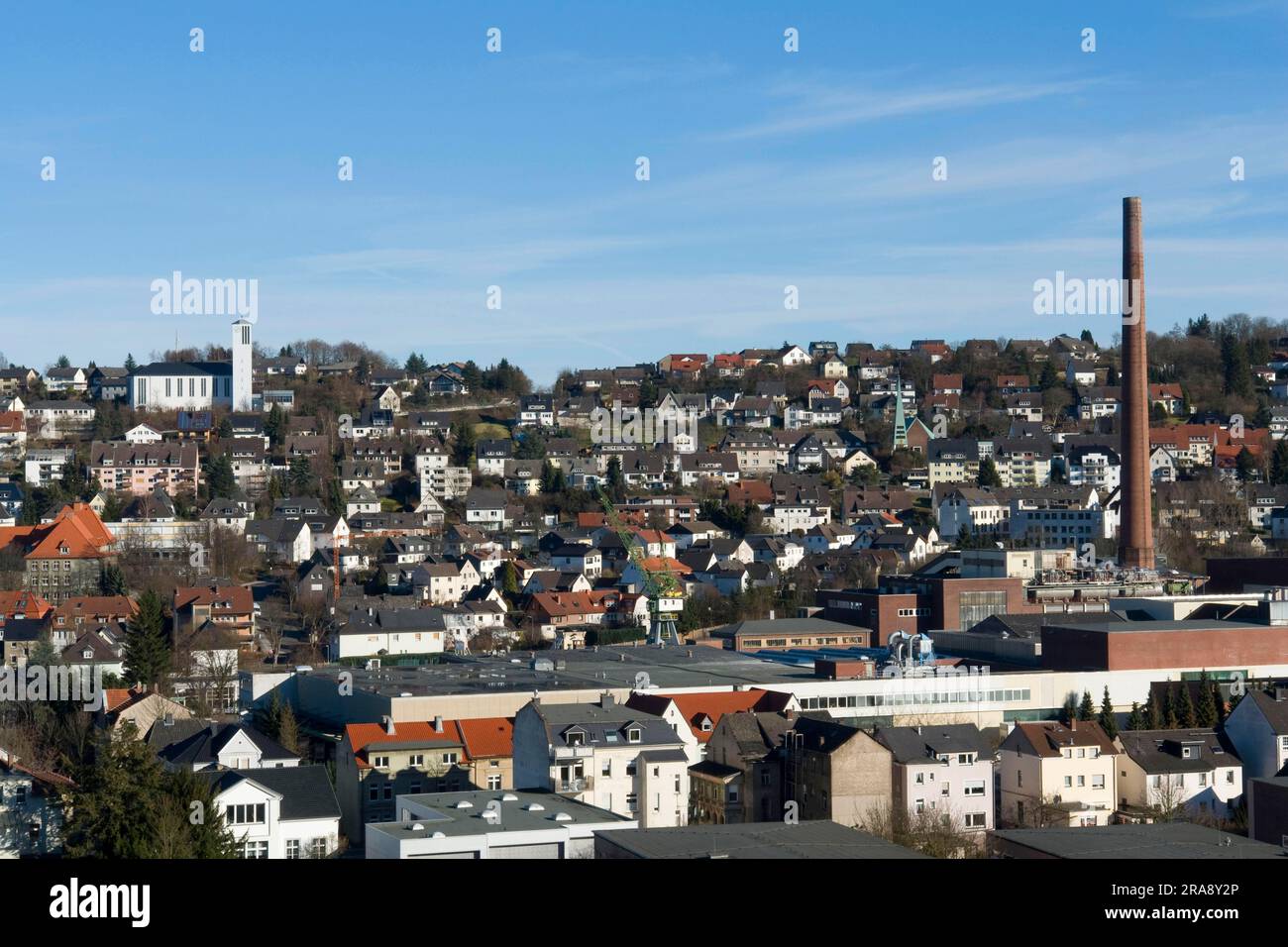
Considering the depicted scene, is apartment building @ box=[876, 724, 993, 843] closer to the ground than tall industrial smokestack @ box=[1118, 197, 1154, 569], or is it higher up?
closer to the ground

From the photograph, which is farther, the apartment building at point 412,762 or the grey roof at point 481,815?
the apartment building at point 412,762

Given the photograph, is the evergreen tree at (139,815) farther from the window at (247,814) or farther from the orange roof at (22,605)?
the orange roof at (22,605)

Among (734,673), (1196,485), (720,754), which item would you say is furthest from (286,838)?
(1196,485)

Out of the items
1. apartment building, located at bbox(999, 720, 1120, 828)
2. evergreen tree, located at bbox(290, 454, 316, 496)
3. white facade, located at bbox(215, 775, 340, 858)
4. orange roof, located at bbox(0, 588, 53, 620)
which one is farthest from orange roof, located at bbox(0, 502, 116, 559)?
apartment building, located at bbox(999, 720, 1120, 828)

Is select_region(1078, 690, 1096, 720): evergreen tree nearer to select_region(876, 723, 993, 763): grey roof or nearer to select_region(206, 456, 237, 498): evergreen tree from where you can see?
select_region(876, 723, 993, 763): grey roof

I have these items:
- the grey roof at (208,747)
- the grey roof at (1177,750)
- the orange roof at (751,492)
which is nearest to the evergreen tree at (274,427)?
the orange roof at (751,492)

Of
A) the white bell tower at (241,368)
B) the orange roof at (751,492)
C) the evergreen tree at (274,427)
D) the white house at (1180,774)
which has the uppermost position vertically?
the white bell tower at (241,368)
